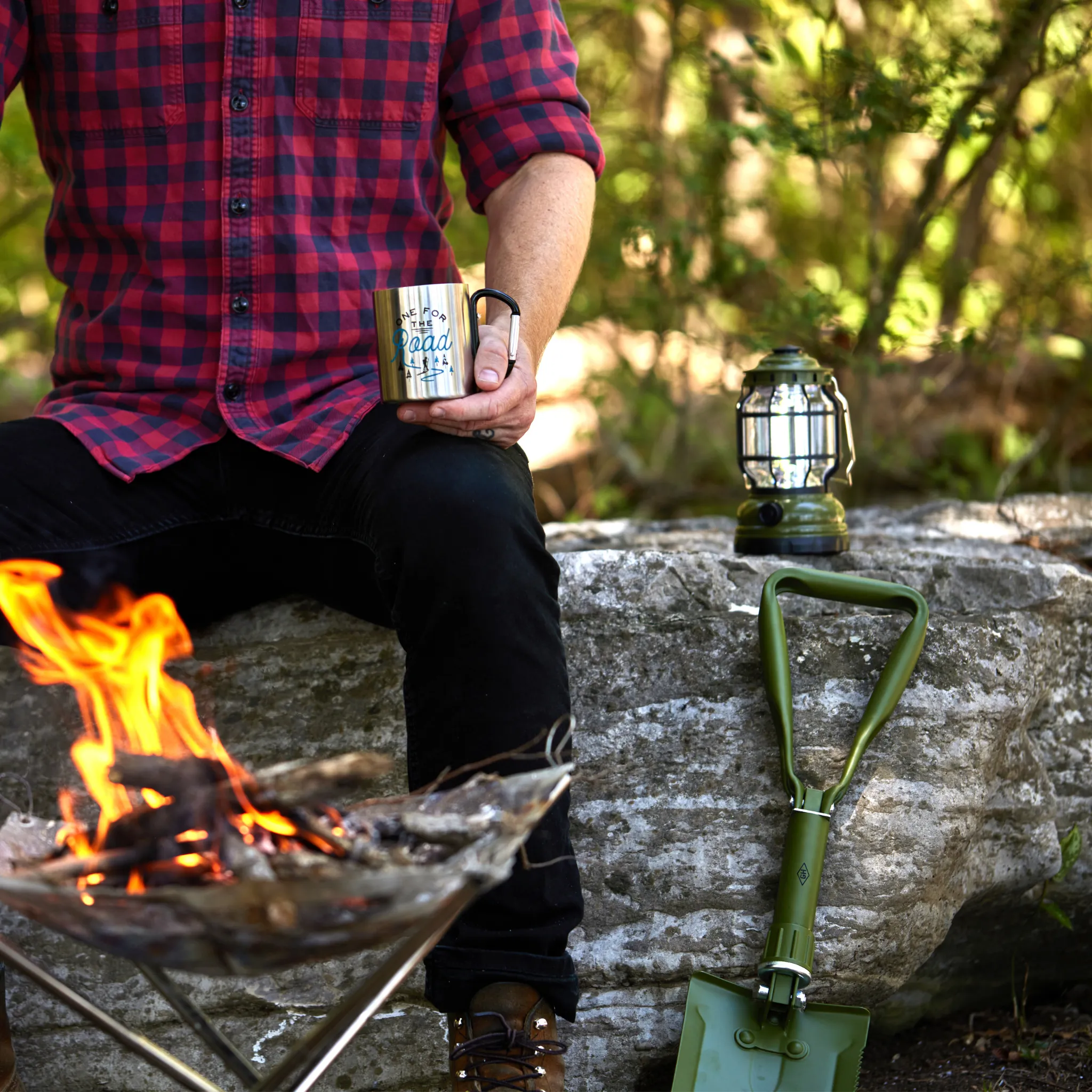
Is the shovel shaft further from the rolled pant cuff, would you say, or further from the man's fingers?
the man's fingers

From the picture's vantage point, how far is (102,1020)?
1260mm

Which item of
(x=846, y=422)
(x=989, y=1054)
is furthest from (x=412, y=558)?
(x=989, y=1054)

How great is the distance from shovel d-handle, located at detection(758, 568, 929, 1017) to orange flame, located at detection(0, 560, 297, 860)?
87cm

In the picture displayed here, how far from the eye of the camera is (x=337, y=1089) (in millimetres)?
2062

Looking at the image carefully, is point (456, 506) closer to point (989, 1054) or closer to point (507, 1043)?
point (507, 1043)

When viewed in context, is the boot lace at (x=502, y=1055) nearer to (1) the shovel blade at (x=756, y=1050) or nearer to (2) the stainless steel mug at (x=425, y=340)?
(1) the shovel blade at (x=756, y=1050)

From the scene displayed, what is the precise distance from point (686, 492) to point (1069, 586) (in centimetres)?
282

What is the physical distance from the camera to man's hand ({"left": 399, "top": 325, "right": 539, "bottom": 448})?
5.71 feet

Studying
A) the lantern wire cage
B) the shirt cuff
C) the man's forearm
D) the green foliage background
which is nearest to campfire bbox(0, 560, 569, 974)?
the man's forearm

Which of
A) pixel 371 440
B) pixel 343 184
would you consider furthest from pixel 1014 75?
pixel 371 440

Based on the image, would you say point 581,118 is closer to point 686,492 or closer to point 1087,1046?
point 1087,1046

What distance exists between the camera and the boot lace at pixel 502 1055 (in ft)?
5.17

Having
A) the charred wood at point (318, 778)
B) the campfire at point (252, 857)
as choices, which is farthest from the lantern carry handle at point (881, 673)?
the charred wood at point (318, 778)

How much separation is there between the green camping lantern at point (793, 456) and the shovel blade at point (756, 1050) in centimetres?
93
